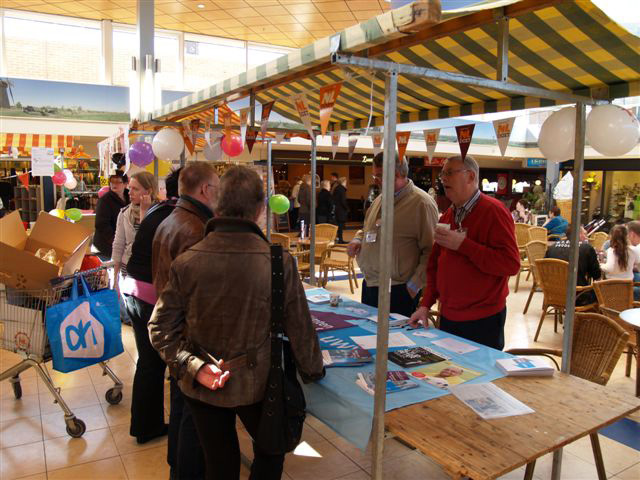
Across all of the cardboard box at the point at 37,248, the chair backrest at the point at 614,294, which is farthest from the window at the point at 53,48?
the chair backrest at the point at 614,294

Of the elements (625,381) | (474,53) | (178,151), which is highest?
(474,53)

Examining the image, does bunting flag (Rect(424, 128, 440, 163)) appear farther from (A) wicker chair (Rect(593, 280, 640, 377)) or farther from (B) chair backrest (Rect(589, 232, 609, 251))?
(B) chair backrest (Rect(589, 232, 609, 251))

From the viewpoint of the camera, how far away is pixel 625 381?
441 centimetres

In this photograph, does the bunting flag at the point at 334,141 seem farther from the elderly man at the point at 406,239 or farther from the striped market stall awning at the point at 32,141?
the striped market stall awning at the point at 32,141

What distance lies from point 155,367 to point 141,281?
54cm

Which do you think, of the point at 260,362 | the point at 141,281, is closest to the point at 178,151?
the point at 141,281

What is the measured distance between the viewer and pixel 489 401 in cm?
195

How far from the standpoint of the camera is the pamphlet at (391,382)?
203 cm

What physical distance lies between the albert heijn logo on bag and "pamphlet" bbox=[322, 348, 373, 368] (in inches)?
62.8

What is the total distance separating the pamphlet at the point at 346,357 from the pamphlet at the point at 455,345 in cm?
44

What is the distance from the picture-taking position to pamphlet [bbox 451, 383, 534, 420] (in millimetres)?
1871

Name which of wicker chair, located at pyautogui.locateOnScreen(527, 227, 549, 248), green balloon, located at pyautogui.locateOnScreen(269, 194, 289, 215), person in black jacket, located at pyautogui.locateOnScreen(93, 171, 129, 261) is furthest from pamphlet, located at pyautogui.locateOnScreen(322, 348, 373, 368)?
wicker chair, located at pyautogui.locateOnScreen(527, 227, 549, 248)

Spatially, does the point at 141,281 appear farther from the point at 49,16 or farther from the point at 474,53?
the point at 49,16

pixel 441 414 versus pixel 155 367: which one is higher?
pixel 441 414
